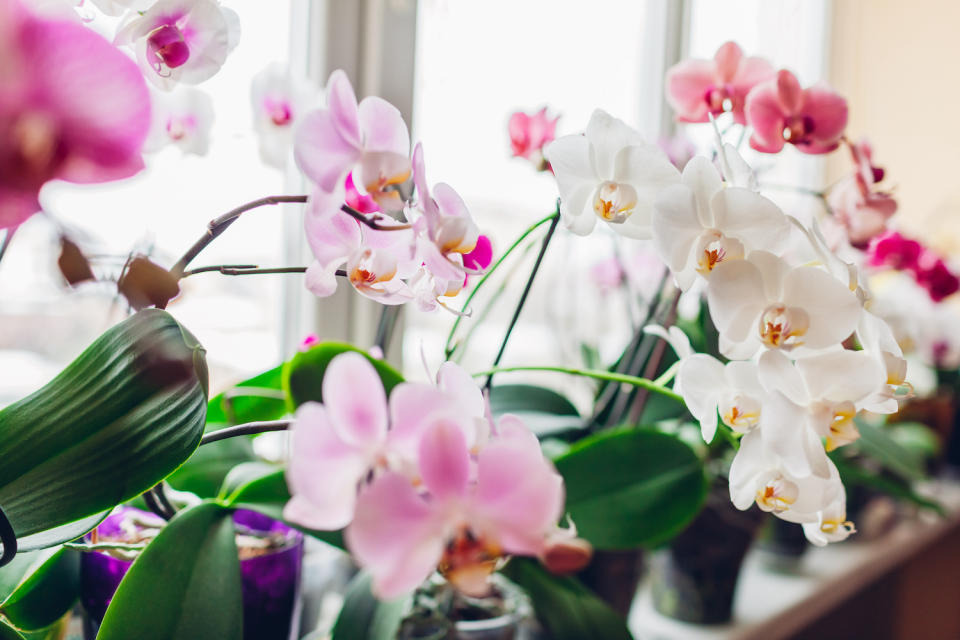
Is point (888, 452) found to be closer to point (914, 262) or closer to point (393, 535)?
point (914, 262)


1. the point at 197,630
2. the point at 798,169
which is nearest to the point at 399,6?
the point at 197,630

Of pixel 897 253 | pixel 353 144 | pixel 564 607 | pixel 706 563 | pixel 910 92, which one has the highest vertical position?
pixel 910 92

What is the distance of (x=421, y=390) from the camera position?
222mm

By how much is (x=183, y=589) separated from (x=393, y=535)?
0.20 metres

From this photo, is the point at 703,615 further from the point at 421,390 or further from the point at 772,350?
the point at 421,390

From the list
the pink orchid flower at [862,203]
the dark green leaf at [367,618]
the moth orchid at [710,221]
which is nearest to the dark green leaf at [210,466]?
the dark green leaf at [367,618]

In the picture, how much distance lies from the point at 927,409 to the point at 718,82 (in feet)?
3.91

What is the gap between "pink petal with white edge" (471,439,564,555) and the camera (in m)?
0.20

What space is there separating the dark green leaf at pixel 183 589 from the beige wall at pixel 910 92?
201 cm

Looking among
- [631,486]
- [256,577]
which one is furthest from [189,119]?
[631,486]

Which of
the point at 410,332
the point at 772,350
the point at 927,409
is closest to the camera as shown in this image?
the point at 772,350

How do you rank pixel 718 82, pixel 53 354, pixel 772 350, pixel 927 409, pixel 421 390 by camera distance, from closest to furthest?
pixel 421 390
pixel 772 350
pixel 718 82
pixel 53 354
pixel 927 409

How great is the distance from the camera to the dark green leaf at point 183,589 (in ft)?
1.11

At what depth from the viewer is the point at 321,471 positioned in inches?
8.4
